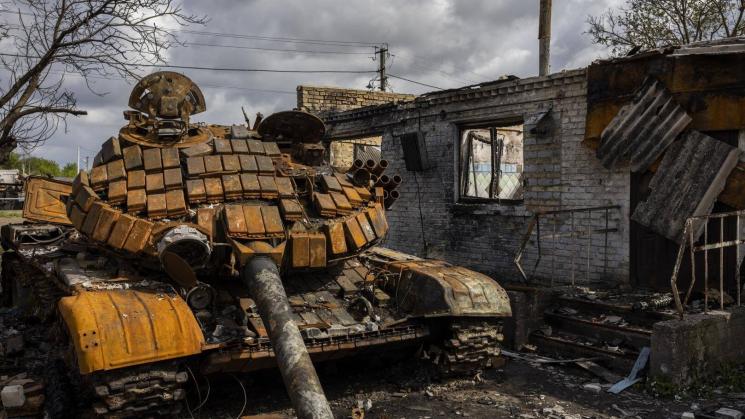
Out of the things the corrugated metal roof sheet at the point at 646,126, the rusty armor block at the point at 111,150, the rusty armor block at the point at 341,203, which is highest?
the corrugated metal roof sheet at the point at 646,126

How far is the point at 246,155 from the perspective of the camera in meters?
7.01

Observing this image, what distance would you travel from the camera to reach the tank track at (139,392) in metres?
4.85

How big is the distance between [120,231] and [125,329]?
Answer: 1.31m

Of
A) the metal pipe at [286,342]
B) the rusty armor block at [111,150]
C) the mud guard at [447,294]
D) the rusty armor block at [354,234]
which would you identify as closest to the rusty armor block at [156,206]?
the rusty armor block at [111,150]

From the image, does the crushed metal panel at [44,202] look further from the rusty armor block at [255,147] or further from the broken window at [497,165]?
the broken window at [497,165]

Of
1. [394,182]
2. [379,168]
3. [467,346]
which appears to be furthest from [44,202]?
[467,346]

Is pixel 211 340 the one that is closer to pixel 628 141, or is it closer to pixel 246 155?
pixel 246 155

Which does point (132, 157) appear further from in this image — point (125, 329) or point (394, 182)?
point (394, 182)

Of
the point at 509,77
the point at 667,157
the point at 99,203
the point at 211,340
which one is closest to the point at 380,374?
the point at 211,340

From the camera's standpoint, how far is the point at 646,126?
30.4 ft

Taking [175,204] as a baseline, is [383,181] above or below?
above

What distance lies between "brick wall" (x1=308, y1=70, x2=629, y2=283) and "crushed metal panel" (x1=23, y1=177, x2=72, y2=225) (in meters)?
6.78

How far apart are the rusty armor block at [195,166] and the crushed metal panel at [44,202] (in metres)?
3.21

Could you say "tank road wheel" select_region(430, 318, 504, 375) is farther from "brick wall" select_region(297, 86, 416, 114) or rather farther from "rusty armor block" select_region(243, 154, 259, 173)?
"brick wall" select_region(297, 86, 416, 114)
